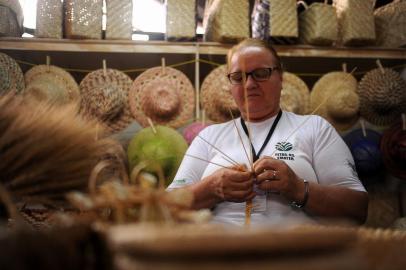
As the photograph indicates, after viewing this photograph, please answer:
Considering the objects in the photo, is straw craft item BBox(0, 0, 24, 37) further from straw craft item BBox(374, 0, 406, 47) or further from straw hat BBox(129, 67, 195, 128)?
straw craft item BBox(374, 0, 406, 47)

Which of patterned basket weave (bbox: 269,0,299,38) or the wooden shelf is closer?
the wooden shelf

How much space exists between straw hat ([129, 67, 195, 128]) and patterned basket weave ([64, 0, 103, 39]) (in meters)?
0.36

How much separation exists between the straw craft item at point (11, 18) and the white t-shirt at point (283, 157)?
4.44ft

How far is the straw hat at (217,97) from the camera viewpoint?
85.0 inches

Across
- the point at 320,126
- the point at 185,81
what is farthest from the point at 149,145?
the point at 320,126

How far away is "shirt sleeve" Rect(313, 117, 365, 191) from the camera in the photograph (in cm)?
119

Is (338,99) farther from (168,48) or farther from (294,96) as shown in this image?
(168,48)

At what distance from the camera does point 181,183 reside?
133 cm

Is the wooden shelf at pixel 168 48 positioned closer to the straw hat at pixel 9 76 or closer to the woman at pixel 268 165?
the straw hat at pixel 9 76

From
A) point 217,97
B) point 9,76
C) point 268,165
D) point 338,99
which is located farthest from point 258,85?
point 9,76

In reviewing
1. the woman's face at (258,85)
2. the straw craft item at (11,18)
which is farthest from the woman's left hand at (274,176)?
the straw craft item at (11,18)

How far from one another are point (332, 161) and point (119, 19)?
151 centimetres

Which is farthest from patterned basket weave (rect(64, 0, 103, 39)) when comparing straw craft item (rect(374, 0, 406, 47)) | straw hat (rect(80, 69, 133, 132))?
straw craft item (rect(374, 0, 406, 47))

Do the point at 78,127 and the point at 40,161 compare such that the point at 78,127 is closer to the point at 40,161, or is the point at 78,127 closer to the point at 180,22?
the point at 40,161
